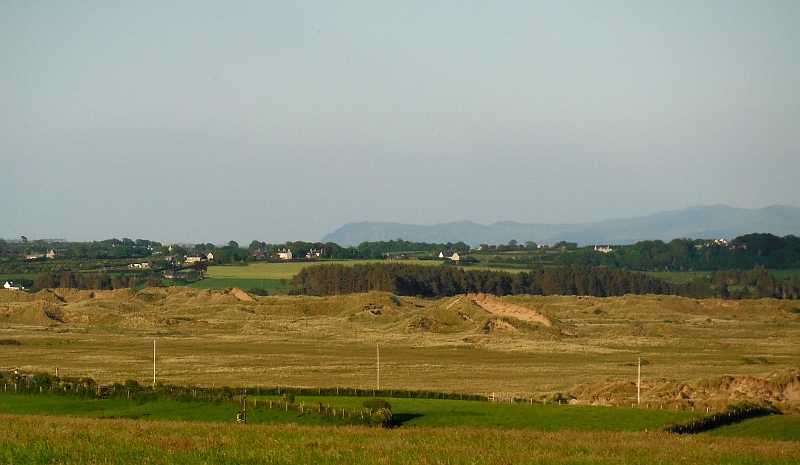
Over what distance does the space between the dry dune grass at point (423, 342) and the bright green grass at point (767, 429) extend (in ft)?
16.7

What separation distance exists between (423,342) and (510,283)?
75409mm

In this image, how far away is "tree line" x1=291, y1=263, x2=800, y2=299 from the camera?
157125mm

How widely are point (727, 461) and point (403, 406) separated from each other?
18251mm

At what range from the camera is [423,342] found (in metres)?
85.1

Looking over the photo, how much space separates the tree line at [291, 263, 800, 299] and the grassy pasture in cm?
12482

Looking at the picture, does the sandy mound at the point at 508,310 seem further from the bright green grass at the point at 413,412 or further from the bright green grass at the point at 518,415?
the bright green grass at the point at 413,412

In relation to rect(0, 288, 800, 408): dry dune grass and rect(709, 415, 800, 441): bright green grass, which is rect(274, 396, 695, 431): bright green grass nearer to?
rect(709, 415, 800, 441): bright green grass

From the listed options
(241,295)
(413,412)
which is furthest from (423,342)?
(241,295)

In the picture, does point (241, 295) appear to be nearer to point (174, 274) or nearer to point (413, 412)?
point (174, 274)

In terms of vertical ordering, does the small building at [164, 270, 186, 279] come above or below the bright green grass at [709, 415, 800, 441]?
above

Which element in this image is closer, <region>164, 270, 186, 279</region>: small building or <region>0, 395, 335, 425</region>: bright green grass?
<region>0, 395, 335, 425</region>: bright green grass

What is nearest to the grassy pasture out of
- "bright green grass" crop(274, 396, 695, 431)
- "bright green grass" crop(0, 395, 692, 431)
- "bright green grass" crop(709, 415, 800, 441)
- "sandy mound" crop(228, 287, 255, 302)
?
"bright green grass" crop(274, 396, 695, 431)

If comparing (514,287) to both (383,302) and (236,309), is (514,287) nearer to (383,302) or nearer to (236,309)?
(383,302)

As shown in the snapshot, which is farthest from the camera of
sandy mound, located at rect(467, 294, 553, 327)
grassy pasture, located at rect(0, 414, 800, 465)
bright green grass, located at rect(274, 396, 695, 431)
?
sandy mound, located at rect(467, 294, 553, 327)
